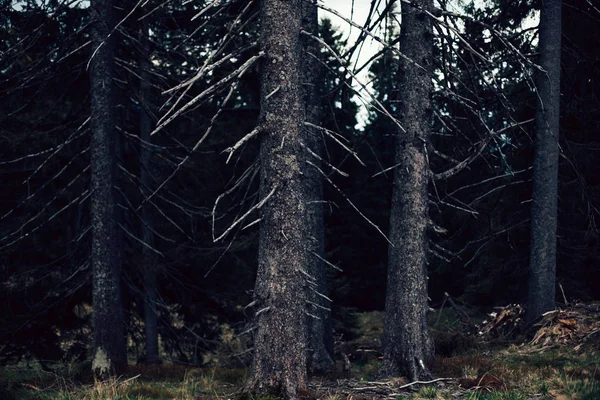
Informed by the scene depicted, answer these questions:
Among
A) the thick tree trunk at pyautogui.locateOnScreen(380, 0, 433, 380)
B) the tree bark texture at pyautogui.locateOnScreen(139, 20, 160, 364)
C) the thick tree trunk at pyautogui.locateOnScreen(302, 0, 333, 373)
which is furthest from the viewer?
the tree bark texture at pyautogui.locateOnScreen(139, 20, 160, 364)

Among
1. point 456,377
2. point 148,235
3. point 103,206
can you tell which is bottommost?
point 456,377

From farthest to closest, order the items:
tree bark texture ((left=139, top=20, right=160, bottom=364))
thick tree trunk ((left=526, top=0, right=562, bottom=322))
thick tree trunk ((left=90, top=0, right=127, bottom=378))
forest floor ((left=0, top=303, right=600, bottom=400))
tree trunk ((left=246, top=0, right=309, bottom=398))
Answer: tree bark texture ((left=139, top=20, right=160, bottom=364))
thick tree trunk ((left=526, top=0, right=562, bottom=322))
thick tree trunk ((left=90, top=0, right=127, bottom=378))
forest floor ((left=0, top=303, right=600, bottom=400))
tree trunk ((left=246, top=0, right=309, bottom=398))

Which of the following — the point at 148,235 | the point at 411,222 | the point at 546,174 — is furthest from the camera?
the point at 148,235

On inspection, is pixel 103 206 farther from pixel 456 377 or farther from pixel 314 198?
pixel 456 377

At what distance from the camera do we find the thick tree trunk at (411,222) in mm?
8906

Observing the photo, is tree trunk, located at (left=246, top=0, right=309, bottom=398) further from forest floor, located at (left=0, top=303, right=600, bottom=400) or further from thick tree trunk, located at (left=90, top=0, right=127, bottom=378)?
thick tree trunk, located at (left=90, top=0, right=127, bottom=378)

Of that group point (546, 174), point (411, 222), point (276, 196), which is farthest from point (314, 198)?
point (546, 174)

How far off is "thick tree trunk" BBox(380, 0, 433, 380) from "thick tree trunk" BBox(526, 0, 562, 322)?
18.9 feet

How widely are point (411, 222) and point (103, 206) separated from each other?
20.5 ft

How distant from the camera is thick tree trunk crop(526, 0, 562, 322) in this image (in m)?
13.6

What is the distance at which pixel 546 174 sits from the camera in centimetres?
1371

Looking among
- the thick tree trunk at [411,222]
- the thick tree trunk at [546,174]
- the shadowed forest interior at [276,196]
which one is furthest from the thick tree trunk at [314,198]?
the thick tree trunk at [546,174]

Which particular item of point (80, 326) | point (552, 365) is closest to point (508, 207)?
point (552, 365)

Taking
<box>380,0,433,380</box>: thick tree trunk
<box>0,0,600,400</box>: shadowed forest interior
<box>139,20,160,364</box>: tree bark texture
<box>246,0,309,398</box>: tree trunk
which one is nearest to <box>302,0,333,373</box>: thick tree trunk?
<box>0,0,600,400</box>: shadowed forest interior
